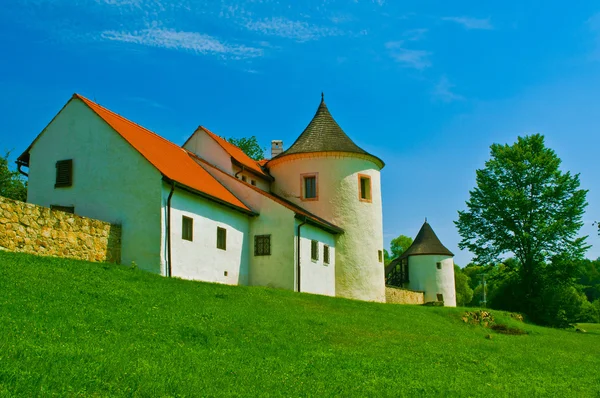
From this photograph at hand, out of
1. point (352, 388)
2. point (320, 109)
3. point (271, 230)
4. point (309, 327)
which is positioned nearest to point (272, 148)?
point (320, 109)

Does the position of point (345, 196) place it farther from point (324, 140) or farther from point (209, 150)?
point (209, 150)

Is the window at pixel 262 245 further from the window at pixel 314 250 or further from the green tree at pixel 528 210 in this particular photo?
the green tree at pixel 528 210

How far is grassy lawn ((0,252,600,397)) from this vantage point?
809cm

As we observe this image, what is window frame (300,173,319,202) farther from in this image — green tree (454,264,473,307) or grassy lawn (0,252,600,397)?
green tree (454,264,473,307)

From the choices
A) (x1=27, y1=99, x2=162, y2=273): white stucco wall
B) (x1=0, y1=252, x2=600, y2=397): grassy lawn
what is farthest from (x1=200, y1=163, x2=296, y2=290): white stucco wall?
(x1=27, y1=99, x2=162, y2=273): white stucco wall

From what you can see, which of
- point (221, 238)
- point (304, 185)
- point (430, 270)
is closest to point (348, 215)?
point (304, 185)

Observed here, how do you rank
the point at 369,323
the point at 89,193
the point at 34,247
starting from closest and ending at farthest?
the point at 34,247
the point at 369,323
the point at 89,193

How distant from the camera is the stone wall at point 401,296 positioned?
1351 inches

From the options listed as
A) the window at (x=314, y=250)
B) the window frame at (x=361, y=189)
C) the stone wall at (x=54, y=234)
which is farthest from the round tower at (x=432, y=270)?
the stone wall at (x=54, y=234)

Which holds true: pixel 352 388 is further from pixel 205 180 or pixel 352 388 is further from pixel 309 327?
pixel 205 180

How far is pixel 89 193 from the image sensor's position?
20922 mm

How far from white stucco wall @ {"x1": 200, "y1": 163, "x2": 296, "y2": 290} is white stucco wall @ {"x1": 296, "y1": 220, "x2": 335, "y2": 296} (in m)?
0.66

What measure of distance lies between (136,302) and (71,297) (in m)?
1.55

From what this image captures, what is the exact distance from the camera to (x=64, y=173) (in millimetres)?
21516
